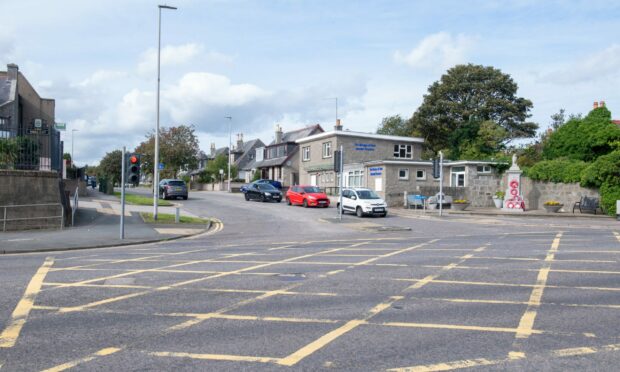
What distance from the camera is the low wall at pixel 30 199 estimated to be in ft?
65.1

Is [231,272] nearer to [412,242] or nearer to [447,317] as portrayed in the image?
[447,317]

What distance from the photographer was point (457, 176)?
4438cm

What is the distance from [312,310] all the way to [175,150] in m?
69.3

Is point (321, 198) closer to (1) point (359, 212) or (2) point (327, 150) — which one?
(1) point (359, 212)

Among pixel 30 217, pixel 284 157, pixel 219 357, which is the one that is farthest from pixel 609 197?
pixel 284 157

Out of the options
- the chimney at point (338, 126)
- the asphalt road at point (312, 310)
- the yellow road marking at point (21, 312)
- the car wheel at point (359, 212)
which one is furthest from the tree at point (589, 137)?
the yellow road marking at point (21, 312)

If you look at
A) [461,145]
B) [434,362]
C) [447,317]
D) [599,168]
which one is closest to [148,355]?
[434,362]

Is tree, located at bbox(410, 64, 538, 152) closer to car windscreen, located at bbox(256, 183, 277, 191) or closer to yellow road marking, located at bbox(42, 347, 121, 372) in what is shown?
car windscreen, located at bbox(256, 183, 277, 191)

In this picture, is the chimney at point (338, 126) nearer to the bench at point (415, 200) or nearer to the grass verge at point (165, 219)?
the bench at point (415, 200)

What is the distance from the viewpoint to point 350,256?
515 inches

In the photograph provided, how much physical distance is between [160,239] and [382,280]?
10.9 meters

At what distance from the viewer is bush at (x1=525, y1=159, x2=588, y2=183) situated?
114 ft

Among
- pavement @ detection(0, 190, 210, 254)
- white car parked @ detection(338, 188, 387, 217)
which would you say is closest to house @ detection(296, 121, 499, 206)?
white car parked @ detection(338, 188, 387, 217)

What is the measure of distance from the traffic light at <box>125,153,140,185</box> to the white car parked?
1466 centimetres
